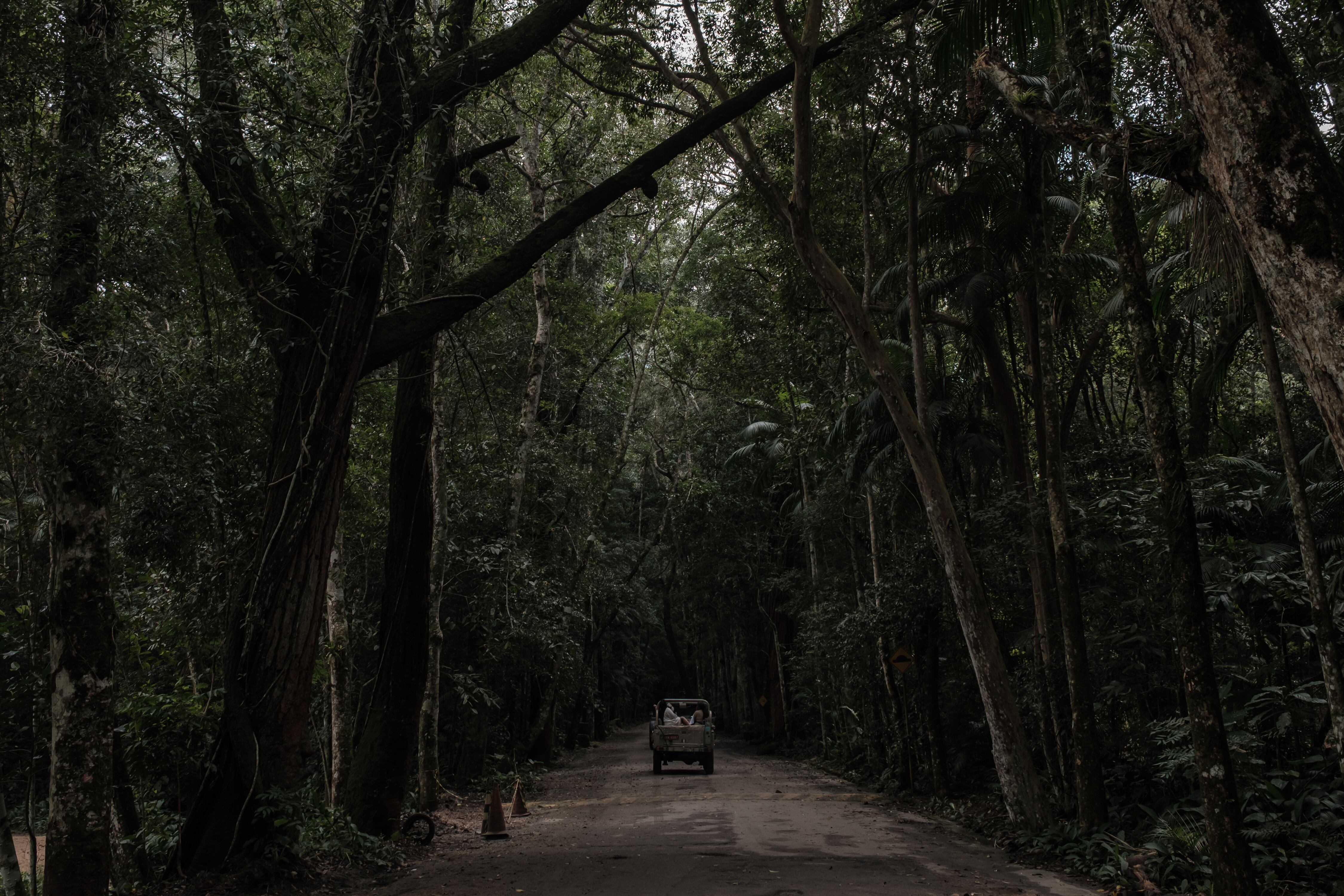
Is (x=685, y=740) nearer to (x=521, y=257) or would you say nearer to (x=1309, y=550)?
(x=521, y=257)

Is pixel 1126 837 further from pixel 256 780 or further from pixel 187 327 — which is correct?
pixel 187 327

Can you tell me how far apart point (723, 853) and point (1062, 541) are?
5062 millimetres

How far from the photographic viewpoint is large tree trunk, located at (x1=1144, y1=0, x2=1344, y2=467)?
3605 mm

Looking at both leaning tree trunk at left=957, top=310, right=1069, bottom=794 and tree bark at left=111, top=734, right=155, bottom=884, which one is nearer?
tree bark at left=111, top=734, right=155, bottom=884

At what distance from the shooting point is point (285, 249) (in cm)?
783

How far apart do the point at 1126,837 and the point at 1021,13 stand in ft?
26.3

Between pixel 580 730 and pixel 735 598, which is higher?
pixel 735 598

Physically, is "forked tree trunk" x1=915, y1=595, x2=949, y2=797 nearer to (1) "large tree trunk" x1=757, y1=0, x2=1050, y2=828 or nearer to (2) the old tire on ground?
(1) "large tree trunk" x1=757, y1=0, x2=1050, y2=828

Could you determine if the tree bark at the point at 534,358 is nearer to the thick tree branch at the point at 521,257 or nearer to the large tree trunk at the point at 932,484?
the large tree trunk at the point at 932,484

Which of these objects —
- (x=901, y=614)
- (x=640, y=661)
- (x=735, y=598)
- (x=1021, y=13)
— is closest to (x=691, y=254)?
(x=735, y=598)

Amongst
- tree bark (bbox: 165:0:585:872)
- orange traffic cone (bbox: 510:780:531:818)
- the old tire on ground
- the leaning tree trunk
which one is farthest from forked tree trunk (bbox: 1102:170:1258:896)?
orange traffic cone (bbox: 510:780:531:818)

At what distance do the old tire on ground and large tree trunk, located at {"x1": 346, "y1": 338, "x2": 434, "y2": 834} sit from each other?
0.61ft

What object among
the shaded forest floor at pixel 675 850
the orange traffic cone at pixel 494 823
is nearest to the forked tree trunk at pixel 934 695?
the shaded forest floor at pixel 675 850

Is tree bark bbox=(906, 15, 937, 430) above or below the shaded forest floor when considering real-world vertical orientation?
above
